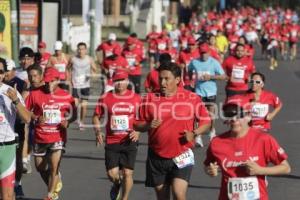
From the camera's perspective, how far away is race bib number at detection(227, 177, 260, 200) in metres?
7.82

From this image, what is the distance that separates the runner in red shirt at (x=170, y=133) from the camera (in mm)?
9820

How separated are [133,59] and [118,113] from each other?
1287 cm

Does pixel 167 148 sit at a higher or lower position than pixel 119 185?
higher

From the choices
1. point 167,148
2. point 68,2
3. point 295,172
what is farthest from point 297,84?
point 167,148

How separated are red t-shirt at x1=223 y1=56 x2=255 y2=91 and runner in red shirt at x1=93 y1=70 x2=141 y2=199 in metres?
6.52

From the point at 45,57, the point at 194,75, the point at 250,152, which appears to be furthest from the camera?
the point at 45,57

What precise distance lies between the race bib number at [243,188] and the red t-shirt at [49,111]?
461 cm

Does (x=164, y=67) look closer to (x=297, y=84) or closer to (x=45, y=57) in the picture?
(x=45, y=57)

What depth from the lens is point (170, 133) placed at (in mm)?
9875

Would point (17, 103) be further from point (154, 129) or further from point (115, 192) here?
point (115, 192)

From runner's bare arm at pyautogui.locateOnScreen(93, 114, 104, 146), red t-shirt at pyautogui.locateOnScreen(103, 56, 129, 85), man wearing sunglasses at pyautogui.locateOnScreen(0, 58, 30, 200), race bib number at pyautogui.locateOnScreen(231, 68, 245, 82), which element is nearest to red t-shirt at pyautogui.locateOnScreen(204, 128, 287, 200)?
man wearing sunglasses at pyautogui.locateOnScreen(0, 58, 30, 200)

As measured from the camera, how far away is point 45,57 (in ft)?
70.8

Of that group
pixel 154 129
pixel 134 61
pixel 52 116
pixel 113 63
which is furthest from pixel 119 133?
pixel 134 61

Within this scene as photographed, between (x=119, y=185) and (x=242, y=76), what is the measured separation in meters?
7.17
